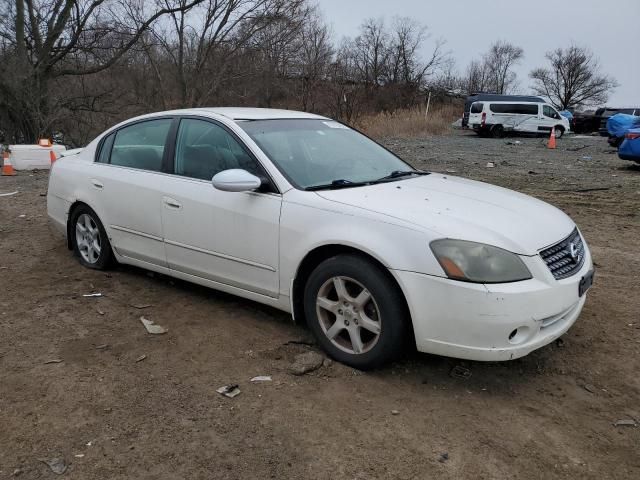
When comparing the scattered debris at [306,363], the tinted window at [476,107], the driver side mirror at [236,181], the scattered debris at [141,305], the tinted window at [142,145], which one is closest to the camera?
the scattered debris at [306,363]

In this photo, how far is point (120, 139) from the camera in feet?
16.0

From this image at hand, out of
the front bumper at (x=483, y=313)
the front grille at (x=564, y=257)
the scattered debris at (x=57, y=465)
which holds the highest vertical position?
the front grille at (x=564, y=257)

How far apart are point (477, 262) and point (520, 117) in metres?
29.4

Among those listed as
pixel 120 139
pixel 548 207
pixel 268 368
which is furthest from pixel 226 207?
pixel 548 207

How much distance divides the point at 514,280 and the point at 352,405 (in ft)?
3.41

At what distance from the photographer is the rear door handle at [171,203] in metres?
4.05

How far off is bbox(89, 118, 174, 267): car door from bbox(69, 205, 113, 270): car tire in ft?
0.59

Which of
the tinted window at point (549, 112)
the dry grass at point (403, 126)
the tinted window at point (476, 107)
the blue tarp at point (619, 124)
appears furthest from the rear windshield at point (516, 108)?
the blue tarp at point (619, 124)

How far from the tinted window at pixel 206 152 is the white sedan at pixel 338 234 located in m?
0.01

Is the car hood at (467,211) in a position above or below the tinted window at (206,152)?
below

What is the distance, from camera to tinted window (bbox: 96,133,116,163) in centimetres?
491

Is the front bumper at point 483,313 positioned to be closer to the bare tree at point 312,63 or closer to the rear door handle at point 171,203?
the rear door handle at point 171,203

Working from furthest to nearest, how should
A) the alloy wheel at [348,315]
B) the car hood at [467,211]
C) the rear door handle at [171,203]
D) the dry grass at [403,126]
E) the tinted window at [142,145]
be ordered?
1. the dry grass at [403,126]
2. the tinted window at [142,145]
3. the rear door handle at [171,203]
4. the alloy wheel at [348,315]
5. the car hood at [467,211]

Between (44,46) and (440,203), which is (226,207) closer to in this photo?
(440,203)
